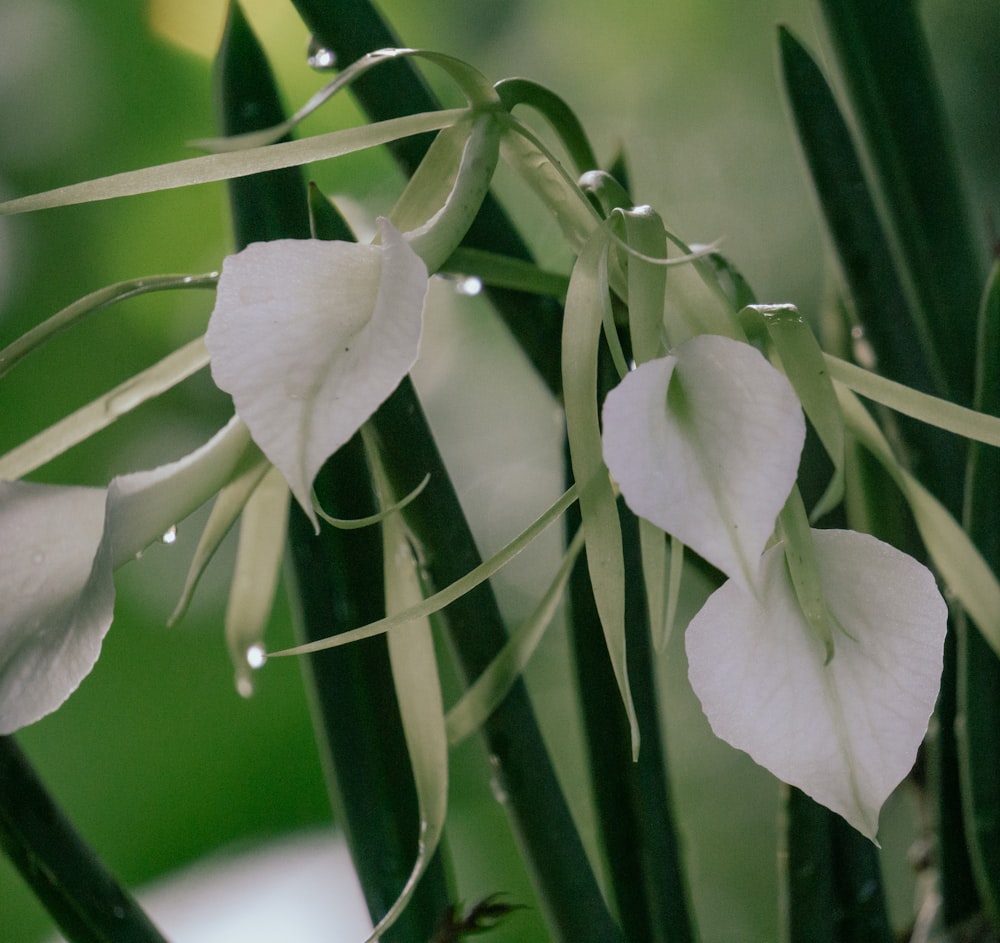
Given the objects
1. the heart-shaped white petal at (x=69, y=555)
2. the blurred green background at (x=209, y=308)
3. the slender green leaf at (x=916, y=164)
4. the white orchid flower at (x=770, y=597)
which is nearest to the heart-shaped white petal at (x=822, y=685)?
the white orchid flower at (x=770, y=597)

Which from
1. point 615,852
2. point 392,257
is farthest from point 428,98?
point 615,852

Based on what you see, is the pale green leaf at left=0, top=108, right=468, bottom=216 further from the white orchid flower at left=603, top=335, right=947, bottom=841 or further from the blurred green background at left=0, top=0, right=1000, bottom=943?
the blurred green background at left=0, top=0, right=1000, bottom=943

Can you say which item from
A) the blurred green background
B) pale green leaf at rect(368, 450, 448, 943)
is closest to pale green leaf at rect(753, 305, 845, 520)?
pale green leaf at rect(368, 450, 448, 943)

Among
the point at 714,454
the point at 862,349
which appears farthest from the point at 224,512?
the point at 862,349

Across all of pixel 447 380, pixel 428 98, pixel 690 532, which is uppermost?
pixel 428 98

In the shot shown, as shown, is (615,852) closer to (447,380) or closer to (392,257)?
(392,257)

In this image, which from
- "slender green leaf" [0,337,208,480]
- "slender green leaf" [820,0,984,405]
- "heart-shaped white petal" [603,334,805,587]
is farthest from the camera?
"slender green leaf" [820,0,984,405]

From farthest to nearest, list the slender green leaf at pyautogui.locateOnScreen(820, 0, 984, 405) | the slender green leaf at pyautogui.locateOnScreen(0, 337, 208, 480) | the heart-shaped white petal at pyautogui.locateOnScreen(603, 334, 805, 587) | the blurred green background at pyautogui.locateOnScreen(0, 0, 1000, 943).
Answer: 1. the blurred green background at pyautogui.locateOnScreen(0, 0, 1000, 943)
2. the slender green leaf at pyautogui.locateOnScreen(820, 0, 984, 405)
3. the slender green leaf at pyautogui.locateOnScreen(0, 337, 208, 480)
4. the heart-shaped white petal at pyautogui.locateOnScreen(603, 334, 805, 587)
